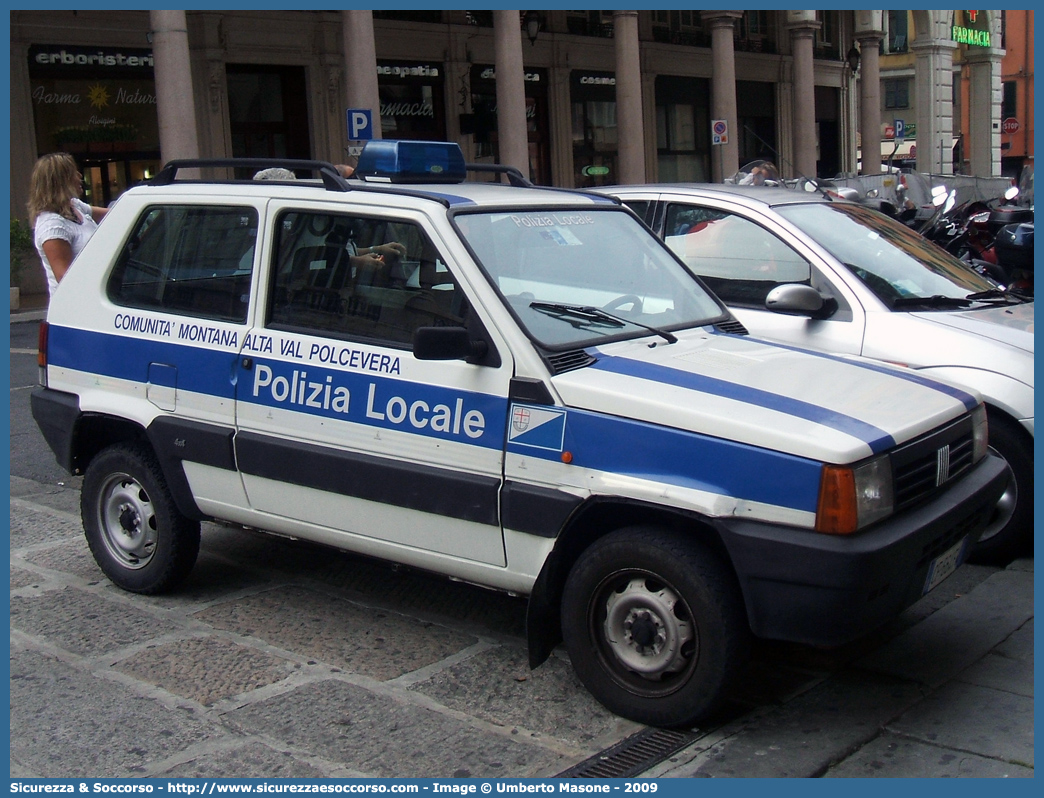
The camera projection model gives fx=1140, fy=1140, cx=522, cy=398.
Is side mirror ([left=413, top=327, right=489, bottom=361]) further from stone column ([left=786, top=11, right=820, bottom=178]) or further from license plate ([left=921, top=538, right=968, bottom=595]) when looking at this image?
stone column ([left=786, top=11, right=820, bottom=178])

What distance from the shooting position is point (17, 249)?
19.2 metres

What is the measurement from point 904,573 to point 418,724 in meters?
1.71

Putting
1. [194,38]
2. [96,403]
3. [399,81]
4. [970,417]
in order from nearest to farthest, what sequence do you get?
[970,417] → [96,403] → [194,38] → [399,81]

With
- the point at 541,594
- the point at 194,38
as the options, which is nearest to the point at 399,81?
the point at 194,38

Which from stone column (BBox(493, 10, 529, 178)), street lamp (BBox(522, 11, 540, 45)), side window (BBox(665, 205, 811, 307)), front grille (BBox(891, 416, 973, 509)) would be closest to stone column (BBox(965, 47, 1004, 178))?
street lamp (BBox(522, 11, 540, 45))

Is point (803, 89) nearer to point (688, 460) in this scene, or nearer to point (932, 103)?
point (932, 103)

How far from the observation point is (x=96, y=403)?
5.16 m

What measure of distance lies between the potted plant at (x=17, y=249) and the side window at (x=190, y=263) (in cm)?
1515

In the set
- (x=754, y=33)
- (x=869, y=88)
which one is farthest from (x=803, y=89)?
(x=754, y=33)

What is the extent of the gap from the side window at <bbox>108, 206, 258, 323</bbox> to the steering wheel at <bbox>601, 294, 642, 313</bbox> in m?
1.51

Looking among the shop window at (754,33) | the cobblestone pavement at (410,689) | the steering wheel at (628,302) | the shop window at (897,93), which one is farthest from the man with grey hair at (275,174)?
the shop window at (897,93)

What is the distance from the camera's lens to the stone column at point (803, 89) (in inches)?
1276

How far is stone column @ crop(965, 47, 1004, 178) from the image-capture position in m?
45.1

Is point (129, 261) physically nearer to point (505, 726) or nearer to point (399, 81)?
point (505, 726)
